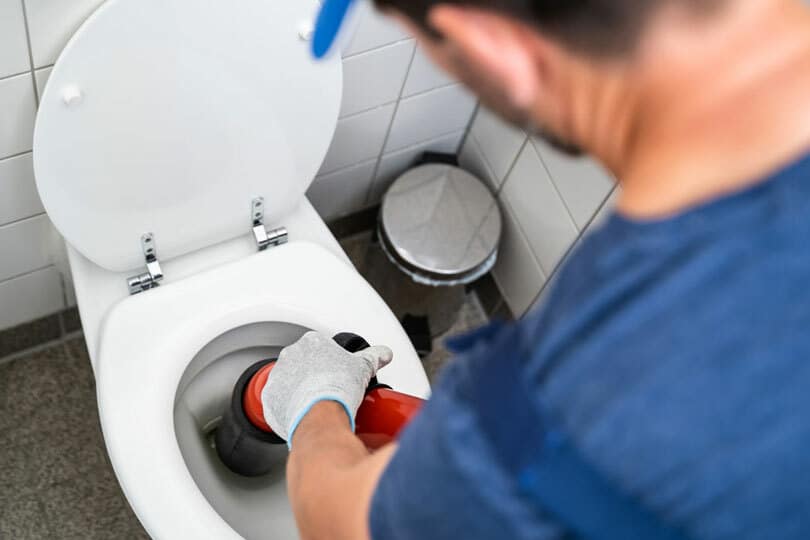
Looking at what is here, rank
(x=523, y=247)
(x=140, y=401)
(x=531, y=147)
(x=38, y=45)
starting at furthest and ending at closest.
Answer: (x=523, y=247), (x=531, y=147), (x=140, y=401), (x=38, y=45)

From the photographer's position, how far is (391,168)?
4.64ft

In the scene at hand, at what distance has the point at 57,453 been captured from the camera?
1.28 m

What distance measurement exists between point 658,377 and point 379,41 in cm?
80

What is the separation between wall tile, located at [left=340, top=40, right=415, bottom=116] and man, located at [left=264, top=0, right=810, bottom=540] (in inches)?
27.3

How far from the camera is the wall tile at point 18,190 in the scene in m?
0.92

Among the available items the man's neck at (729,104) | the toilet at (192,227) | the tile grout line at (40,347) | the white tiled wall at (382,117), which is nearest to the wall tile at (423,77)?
the white tiled wall at (382,117)

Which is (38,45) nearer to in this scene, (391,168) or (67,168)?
(67,168)

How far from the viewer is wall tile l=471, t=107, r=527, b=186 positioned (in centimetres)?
130

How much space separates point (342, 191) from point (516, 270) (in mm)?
337

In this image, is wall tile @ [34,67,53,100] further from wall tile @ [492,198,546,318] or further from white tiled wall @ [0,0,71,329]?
→ wall tile @ [492,198,546,318]

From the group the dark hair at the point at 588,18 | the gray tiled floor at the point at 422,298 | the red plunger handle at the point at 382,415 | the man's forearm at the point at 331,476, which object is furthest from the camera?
the gray tiled floor at the point at 422,298

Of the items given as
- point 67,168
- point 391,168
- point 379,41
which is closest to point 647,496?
point 67,168

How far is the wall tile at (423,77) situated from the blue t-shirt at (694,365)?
2.63 feet

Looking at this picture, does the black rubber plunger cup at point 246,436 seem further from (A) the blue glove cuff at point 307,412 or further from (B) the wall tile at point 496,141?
(B) the wall tile at point 496,141
